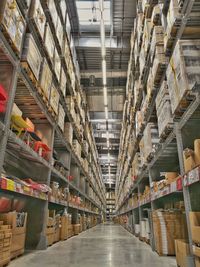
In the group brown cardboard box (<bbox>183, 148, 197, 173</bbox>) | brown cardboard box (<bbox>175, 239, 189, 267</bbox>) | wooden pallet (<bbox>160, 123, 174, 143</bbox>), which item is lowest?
brown cardboard box (<bbox>175, 239, 189, 267</bbox>)

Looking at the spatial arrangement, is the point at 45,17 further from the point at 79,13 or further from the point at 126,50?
the point at 126,50

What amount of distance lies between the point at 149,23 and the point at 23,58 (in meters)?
2.69

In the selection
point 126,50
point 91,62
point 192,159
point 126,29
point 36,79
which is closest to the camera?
point 192,159

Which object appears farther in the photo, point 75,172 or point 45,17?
point 75,172

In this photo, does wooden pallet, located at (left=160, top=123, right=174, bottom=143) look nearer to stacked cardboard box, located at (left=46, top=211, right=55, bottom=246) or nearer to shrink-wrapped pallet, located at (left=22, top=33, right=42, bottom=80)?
shrink-wrapped pallet, located at (left=22, top=33, right=42, bottom=80)

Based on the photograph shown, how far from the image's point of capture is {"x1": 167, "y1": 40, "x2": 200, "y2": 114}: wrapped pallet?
2.52 m

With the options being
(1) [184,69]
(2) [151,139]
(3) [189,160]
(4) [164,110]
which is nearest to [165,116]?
(4) [164,110]

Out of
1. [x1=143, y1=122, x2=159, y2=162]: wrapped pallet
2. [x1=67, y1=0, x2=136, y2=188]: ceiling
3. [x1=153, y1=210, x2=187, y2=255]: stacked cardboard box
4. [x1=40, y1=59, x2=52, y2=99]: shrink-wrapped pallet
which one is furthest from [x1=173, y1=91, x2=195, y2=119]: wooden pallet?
[x1=67, y1=0, x2=136, y2=188]: ceiling

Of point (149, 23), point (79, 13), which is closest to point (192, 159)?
point (149, 23)

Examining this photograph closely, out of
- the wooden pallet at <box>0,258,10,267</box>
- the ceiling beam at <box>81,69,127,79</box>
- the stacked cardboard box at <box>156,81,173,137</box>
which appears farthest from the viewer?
the ceiling beam at <box>81,69,127,79</box>

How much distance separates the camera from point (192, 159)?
2.42m

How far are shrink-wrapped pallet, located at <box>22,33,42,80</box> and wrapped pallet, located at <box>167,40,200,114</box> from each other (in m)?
2.21

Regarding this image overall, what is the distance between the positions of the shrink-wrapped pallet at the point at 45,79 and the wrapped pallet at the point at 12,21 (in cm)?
97

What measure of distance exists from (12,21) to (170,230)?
3.89m
